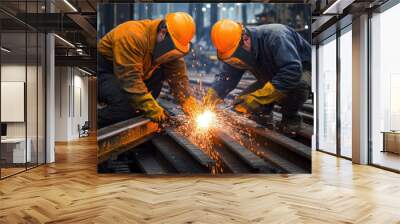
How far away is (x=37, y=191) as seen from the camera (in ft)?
18.2

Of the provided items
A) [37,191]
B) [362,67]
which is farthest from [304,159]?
[37,191]

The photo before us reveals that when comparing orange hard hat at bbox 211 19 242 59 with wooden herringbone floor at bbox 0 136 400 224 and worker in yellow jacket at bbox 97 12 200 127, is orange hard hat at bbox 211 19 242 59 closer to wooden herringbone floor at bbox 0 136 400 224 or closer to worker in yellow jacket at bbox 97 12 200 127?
worker in yellow jacket at bbox 97 12 200 127

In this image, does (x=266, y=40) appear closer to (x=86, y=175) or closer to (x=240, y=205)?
(x=240, y=205)

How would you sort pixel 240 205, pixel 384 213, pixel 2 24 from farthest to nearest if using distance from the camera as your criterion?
pixel 2 24 → pixel 240 205 → pixel 384 213

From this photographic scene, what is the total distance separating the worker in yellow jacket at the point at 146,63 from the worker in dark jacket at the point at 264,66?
19.8 inches

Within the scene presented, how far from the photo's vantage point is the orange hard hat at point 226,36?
21.5 feet

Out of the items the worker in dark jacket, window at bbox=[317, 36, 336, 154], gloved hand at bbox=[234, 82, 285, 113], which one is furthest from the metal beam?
window at bbox=[317, 36, 336, 154]

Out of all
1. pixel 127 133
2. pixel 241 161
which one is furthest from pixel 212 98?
pixel 127 133

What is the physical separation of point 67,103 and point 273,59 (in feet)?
37.1

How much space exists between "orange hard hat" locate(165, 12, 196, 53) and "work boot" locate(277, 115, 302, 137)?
200cm

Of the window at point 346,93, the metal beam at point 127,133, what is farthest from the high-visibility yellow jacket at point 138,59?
the window at point 346,93

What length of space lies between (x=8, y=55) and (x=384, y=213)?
20.2 feet

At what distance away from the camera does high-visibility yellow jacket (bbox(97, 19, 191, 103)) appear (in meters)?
6.55

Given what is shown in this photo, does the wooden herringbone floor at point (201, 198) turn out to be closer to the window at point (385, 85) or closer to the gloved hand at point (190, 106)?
the window at point (385, 85)
